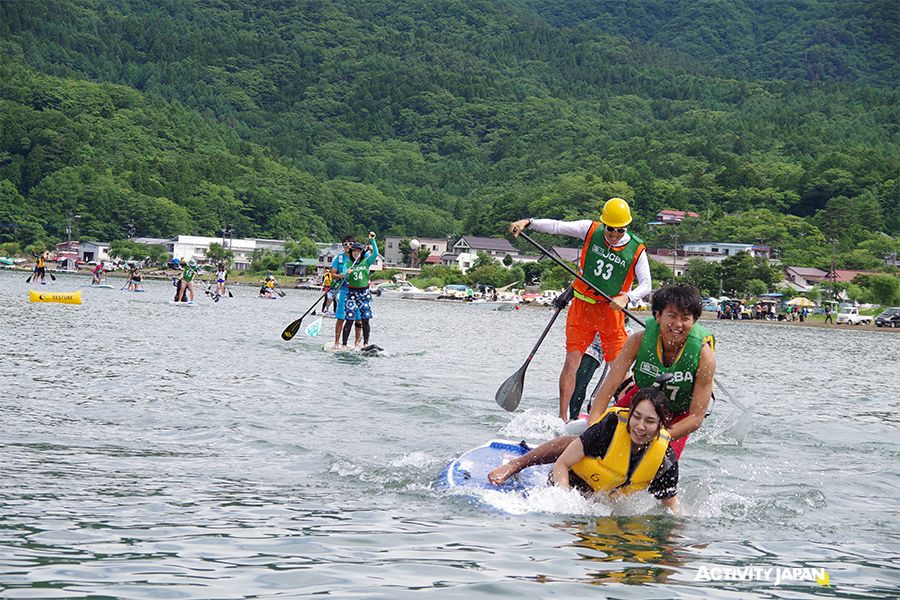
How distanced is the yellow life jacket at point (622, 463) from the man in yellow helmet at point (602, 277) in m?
3.36

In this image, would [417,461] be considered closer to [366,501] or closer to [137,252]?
[366,501]

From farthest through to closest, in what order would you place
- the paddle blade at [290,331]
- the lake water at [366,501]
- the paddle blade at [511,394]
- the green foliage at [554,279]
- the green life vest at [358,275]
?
1. the green foliage at [554,279]
2. the paddle blade at [290,331]
3. the green life vest at [358,275]
4. the paddle blade at [511,394]
5. the lake water at [366,501]

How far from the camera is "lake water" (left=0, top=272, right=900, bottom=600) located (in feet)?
20.6

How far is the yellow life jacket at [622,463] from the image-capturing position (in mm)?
7809

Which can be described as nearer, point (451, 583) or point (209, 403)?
point (451, 583)

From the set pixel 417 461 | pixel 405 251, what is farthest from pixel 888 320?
pixel 405 251

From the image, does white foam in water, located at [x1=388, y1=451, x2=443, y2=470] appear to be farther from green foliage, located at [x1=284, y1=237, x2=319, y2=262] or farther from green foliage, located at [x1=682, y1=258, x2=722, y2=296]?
green foliage, located at [x1=284, y1=237, x2=319, y2=262]

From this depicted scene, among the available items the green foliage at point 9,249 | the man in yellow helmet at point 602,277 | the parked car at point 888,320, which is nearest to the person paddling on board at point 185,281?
the man in yellow helmet at point 602,277

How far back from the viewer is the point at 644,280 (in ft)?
37.7

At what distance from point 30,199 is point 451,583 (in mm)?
164743

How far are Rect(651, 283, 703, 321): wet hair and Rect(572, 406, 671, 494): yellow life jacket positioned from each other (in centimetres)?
74

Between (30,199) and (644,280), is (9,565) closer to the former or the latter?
(644,280)

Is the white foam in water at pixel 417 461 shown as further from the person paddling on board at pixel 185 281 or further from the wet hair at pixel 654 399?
the person paddling on board at pixel 185 281

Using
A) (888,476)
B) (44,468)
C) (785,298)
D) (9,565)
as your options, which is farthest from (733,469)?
(785,298)
